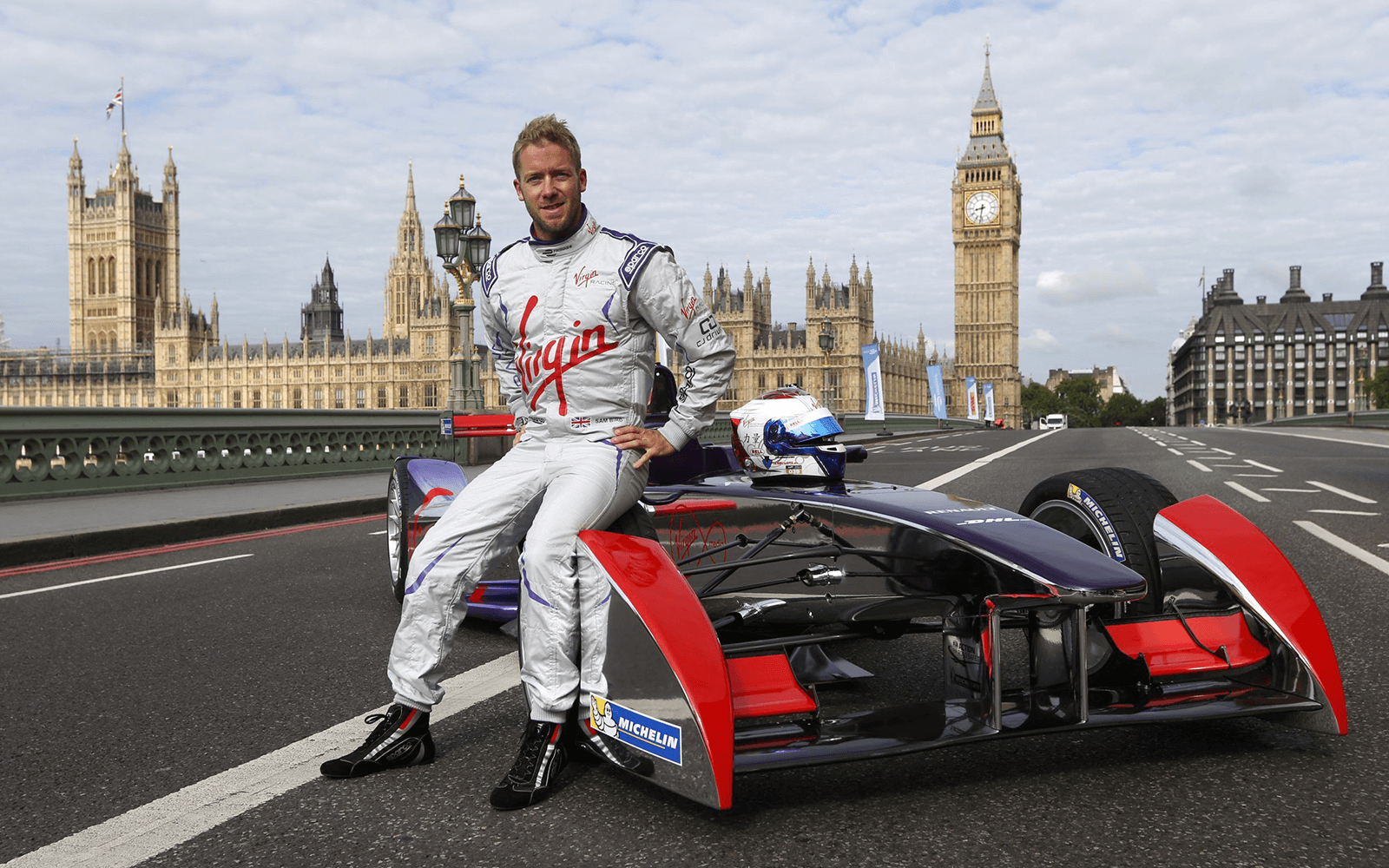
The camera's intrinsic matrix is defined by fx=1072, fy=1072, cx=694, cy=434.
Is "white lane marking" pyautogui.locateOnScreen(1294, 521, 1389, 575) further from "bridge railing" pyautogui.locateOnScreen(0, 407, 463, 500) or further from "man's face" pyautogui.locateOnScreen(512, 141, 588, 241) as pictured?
"bridge railing" pyautogui.locateOnScreen(0, 407, 463, 500)

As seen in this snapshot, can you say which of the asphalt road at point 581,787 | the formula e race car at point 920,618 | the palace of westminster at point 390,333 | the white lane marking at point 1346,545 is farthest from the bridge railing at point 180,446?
the palace of westminster at point 390,333

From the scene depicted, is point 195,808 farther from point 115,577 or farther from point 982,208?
point 982,208

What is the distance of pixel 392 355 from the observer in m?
107

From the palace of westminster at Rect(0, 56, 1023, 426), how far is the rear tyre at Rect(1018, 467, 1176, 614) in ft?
298

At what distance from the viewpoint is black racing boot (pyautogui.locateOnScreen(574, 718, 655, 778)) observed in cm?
238

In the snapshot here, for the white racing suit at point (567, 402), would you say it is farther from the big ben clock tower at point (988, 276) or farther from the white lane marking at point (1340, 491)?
the big ben clock tower at point (988, 276)

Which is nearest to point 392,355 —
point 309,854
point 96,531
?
point 96,531

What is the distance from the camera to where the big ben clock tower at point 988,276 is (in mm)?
122938

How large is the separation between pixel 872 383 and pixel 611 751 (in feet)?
126

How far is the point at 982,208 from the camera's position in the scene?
407ft

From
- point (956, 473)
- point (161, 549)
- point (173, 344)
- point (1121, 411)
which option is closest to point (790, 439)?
point (161, 549)

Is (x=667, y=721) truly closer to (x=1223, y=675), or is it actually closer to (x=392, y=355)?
(x=1223, y=675)

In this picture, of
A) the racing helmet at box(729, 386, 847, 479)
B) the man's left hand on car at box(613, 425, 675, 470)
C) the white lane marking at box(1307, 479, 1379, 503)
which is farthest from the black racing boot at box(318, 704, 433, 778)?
the white lane marking at box(1307, 479, 1379, 503)

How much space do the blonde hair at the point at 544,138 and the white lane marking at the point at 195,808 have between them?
Result: 1.66m
